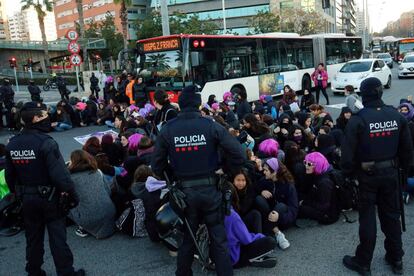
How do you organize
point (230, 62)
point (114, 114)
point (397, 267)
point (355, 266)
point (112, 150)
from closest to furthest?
1. point (397, 267)
2. point (355, 266)
3. point (112, 150)
4. point (114, 114)
5. point (230, 62)

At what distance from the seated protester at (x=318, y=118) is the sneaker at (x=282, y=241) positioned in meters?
3.70

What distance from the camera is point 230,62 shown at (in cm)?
1503

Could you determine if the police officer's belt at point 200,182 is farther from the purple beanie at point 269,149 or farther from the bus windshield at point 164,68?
the bus windshield at point 164,68

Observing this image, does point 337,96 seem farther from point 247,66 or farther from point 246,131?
point 246,131

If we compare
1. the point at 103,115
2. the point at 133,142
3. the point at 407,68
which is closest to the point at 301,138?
the point at 133,142

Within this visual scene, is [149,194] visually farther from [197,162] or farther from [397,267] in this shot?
[397,267]

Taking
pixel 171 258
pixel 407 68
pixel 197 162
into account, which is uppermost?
pixel 407 68

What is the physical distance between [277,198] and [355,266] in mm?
1311

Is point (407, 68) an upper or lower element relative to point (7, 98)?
lower

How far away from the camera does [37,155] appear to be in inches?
149

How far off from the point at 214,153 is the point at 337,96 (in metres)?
16.4

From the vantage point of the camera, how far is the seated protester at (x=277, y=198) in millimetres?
4660

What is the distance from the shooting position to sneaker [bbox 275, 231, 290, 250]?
14.8 feet

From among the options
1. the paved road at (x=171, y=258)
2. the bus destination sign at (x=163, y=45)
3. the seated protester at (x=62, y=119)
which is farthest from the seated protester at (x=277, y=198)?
the seated protester at (x=62, y=119)
